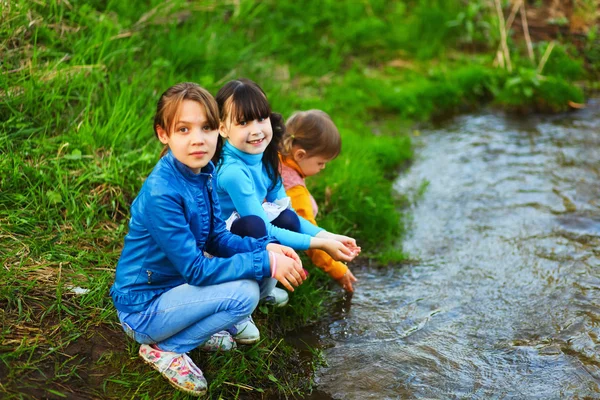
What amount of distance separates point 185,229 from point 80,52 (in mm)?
2698

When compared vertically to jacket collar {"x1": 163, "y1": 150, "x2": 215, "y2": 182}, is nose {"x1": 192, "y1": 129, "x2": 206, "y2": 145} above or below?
above

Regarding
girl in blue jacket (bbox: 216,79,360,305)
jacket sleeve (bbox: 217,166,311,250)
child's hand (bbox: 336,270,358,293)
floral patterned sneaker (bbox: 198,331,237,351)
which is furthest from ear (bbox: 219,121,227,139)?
child's hand (bbox: 336,270,358,293)

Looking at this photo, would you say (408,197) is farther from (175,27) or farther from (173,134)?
(173,134)

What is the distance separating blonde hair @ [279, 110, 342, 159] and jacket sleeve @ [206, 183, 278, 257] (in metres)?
0.97

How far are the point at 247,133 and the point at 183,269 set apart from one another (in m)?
0.95

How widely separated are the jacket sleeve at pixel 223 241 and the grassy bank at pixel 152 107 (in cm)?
51

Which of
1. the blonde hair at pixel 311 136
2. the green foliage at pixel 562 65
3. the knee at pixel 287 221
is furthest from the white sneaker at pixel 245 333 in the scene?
the green foliage at pixel 562 65

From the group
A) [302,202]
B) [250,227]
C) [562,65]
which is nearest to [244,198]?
[250,227]

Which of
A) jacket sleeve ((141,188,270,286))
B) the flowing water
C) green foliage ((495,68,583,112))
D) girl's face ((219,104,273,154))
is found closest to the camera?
jacket sleeve ((141,188,270,286))

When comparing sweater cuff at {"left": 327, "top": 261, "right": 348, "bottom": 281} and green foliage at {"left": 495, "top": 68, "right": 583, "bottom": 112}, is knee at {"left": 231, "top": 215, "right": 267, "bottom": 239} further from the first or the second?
green foliage at {"left": 495, "top": 68, "right": 583, "bottom": 112}

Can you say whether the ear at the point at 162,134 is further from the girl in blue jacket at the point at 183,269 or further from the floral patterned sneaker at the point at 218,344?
the floral patterned sneaker at the point at 218,344

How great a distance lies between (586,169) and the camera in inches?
225

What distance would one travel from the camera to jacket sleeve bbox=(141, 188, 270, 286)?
2.52 meters

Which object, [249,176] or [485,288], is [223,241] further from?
[485,288]
